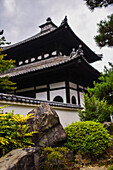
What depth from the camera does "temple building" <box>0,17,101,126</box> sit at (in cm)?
1095

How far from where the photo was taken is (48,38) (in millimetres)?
13172

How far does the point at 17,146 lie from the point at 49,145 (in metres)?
1.05

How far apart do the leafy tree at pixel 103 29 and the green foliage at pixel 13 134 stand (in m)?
5.82

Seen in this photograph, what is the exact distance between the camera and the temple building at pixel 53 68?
35.9ft

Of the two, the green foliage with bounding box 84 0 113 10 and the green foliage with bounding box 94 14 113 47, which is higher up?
the green foliage with bounding box 84 0 113 10

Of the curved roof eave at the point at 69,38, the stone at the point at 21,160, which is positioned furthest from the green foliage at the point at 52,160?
the curved roof eave at the point at 69,38

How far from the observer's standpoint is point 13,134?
3828 millimetres

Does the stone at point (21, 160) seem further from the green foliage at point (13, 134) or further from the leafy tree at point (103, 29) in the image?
the leafy tree at point (103, 29)

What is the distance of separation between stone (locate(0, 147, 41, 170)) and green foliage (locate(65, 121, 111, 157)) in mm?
1657

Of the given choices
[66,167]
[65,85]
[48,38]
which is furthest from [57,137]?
[48,38]

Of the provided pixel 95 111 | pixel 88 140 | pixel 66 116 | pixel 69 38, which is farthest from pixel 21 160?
pixel 69 38

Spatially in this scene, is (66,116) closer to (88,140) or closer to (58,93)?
(58,93)

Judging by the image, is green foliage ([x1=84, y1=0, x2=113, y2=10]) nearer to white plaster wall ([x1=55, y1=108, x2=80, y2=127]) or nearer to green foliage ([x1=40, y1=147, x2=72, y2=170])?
white plaster wall ([x1=55, y1=108, x2=80, y2=127])

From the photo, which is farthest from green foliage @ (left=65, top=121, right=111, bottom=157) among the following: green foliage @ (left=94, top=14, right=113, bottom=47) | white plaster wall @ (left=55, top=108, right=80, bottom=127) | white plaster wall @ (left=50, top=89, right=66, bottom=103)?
white plaster wall @ (left=50, top=89, right=66, bottom=103)
